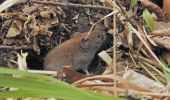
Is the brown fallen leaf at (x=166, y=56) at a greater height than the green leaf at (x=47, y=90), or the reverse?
the green leaf at (x=47, y=90)

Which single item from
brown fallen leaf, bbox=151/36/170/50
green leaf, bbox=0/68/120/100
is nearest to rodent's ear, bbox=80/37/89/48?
brown fallen leaf, bbox=151/36/170/50

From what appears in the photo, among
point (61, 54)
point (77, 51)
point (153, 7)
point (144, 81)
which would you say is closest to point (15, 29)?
point (61, 54)

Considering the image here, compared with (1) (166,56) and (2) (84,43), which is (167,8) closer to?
(1) (166,56)

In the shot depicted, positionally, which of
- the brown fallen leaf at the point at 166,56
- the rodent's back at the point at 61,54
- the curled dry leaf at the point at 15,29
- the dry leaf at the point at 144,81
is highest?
the curled dry leaf at the point at 15,29

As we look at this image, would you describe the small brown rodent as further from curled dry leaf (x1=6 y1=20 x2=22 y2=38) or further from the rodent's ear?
curled dry leaf (x1=6 y1=20 x2=22 y2=38)

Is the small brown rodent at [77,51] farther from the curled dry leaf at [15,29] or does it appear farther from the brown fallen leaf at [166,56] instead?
the brown fallen leaf at [166,56]

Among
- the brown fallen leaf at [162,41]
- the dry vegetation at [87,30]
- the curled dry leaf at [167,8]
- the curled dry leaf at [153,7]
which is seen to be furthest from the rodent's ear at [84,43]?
the brown fallen leaf at [162,41]
